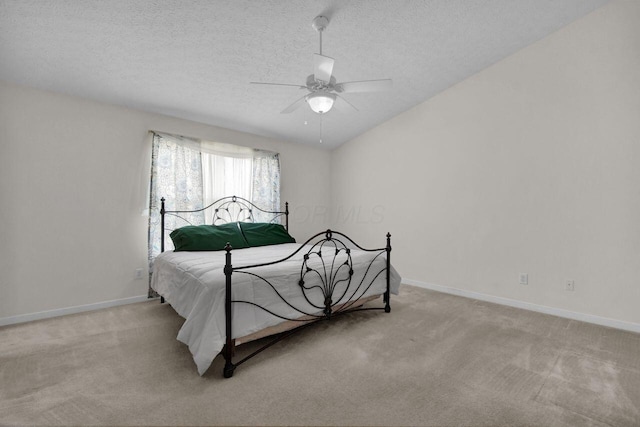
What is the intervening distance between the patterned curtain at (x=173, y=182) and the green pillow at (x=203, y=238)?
0.31 m

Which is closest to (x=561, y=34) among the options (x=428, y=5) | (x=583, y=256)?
(x=428, y=5)

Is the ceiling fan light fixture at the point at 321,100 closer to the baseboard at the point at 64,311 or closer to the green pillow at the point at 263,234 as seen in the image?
the green pillow at the point at 263,234

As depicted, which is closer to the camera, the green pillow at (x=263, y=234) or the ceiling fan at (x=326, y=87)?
the ceiling fan at (x=326, y=87)

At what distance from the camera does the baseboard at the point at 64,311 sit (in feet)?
8.76

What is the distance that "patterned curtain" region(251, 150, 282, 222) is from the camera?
14.3 ft

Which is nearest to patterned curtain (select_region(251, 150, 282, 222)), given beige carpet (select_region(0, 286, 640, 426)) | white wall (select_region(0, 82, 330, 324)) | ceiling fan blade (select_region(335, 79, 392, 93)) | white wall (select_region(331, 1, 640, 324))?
white wall (select_region(0, 82, 330, 324))

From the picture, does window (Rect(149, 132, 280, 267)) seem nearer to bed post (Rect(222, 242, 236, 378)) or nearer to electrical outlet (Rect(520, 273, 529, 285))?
bed post (Rect(222, 242, 236, 378))

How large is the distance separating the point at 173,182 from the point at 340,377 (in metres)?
2.99

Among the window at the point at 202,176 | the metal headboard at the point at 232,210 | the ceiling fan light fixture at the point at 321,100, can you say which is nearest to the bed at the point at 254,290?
the window at the point at 202,176

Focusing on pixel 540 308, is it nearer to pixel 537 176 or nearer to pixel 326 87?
pixel 537 176

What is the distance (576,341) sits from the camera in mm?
2381

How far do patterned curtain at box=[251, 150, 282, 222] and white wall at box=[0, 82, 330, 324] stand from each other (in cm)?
117

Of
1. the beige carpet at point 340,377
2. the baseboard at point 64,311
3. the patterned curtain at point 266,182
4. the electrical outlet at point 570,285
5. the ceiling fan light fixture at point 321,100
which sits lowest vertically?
the beige carpet at point 340,377

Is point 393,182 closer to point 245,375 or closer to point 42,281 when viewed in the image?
point 245,375
